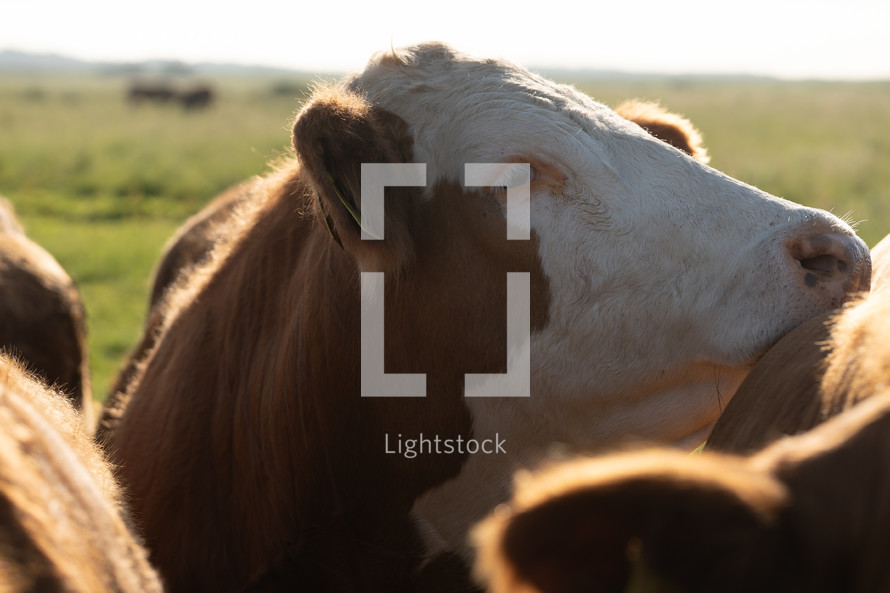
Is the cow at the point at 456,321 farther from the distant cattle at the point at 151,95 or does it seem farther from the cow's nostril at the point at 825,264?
the distant cattle at the point at 151,95

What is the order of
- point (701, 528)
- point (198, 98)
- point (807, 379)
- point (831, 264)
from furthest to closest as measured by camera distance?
point (198, 98) < point (831, 264) < point (807, 379) < point (701, 528)

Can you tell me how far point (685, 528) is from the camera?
0.89 meters

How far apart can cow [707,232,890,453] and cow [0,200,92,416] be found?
128 inches

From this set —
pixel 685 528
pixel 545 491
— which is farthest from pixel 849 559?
pixel 545 491

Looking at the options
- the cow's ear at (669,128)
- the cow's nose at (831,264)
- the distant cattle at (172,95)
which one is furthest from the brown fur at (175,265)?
the distant cattle at (172,95)

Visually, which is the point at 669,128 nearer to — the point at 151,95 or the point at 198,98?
the point at 198,98

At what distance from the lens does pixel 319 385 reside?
267cm

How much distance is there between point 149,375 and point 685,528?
281 centimetres

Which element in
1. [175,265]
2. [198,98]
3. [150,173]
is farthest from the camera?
[198,98]

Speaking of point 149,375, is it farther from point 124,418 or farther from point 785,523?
point 785,523

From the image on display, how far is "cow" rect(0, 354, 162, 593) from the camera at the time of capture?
4.20 feet

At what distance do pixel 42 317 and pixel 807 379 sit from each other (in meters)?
3.86

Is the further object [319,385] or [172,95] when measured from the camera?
[172,95]

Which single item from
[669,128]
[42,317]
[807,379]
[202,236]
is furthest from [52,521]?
[202,236]
